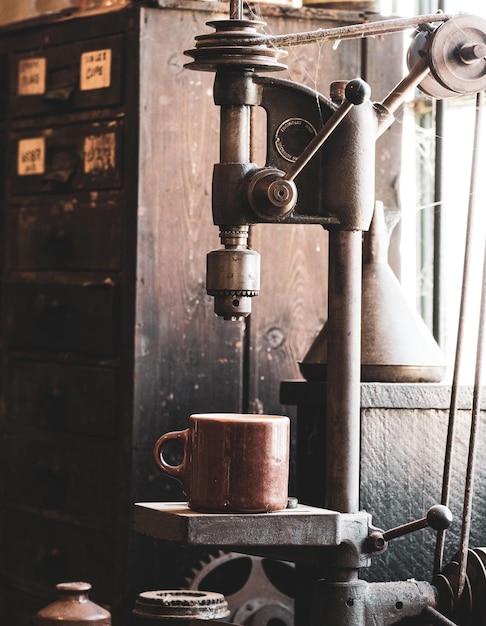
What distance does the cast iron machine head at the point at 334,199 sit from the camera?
134cm

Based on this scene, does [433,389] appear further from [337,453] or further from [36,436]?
[36,436]

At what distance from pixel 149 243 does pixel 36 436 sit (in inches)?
20.5

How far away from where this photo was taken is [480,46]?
1.42 meters

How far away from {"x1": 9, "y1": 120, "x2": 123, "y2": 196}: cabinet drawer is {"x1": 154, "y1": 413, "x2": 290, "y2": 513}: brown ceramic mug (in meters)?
Result: 1.17

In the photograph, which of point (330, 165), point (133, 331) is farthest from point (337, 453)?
point (133, 331)

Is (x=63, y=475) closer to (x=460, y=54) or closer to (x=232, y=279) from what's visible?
(x=232, y=279)

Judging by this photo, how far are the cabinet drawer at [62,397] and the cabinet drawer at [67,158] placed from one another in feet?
1.22

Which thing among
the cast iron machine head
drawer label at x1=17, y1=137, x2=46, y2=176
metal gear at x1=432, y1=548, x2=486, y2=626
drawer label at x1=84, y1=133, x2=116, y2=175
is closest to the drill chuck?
the cast iron machine head

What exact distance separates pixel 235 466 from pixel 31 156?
4.81 ft

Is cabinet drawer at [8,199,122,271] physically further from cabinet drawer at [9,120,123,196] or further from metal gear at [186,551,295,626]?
metal gear at [186,551,295,626]

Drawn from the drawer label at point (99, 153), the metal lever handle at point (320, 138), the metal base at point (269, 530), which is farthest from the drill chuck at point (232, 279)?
the drawer label at point (99, 153)

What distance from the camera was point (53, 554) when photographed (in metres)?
2.48

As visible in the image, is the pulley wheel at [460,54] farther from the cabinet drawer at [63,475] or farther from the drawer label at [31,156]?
the drawer label at [31,156]

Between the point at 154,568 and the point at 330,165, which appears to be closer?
the point at 330,165
